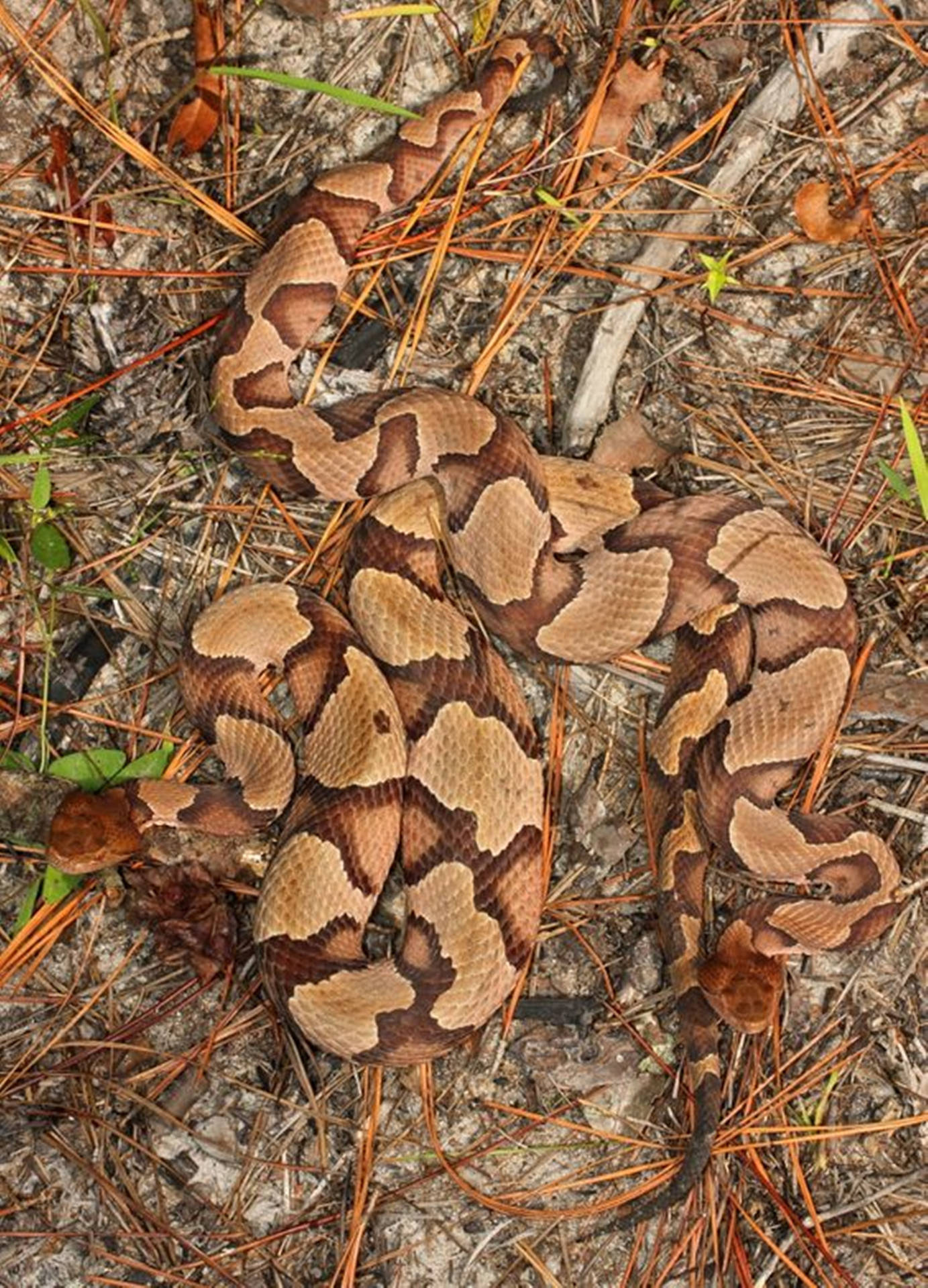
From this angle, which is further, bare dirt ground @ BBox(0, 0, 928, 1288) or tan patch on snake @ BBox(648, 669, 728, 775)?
tan patch on snake @ BBox(648, 669, 728, 775)

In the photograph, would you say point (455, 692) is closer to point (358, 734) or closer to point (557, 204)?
point (358, 734)

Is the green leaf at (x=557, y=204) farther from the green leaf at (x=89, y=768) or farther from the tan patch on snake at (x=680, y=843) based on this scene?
the green leaf at (x=89, y=768)

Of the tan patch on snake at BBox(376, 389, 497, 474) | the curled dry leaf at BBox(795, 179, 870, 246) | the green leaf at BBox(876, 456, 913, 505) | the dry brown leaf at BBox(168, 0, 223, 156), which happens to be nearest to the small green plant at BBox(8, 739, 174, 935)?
the tan patch on snake at BBox(376, 389, 497, 474)

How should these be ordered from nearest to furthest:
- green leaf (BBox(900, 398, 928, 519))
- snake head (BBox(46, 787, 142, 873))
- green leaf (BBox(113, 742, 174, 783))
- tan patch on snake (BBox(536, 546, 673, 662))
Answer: green leaf (BBox(900, 398, 928, 519))
snake head (BBox(46, 787, 142, 873))
tan patch on snake (BBox(536, 546, 673, 662))
green leaf (BBox(113, 742, 174, 783))

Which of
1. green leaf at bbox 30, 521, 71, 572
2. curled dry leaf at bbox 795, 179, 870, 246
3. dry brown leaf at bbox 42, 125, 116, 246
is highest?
dry brown leaf at bbox 42, 125, 116, 246

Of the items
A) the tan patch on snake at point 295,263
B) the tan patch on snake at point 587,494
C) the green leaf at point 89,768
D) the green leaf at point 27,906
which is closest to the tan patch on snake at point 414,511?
the tan patch on snake at point 587,494

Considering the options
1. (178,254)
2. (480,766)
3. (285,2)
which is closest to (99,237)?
(178,254)

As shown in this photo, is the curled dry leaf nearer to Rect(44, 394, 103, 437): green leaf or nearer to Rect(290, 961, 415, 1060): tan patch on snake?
Rect(44, 394, 103, 437): green leaf
